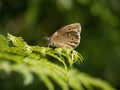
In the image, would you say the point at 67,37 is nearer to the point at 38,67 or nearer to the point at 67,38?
the point at 67,38

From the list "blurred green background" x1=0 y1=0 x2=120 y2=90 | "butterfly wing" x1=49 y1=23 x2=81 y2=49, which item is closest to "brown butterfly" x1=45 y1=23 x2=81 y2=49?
"butterfly wing" x1=49 y1=23 x2=81 y2=49

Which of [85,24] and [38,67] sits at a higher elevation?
[85,24]

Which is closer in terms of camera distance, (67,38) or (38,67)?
(67,38)

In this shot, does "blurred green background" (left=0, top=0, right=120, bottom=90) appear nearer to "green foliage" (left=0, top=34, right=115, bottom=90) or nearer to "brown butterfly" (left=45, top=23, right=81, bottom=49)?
"green foliage" (left=0, top=34, right=115, bottom=90)

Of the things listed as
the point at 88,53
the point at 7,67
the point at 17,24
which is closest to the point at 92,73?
the point at 88,53

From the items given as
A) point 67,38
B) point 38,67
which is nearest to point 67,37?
point 67,38

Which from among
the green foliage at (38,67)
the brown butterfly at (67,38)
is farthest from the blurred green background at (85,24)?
the brown butterfly at (67,38)
